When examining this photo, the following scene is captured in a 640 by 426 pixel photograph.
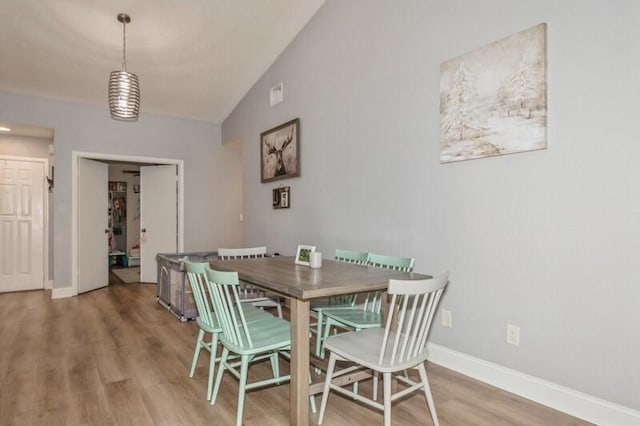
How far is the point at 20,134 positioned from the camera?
5727mm

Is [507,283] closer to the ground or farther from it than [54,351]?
farther from it

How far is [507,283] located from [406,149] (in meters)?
1.31

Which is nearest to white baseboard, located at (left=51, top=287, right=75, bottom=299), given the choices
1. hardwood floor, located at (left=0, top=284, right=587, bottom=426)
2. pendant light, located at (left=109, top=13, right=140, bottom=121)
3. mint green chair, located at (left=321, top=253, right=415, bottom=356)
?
hardwood floor, located at (left=0, top=284, right=587, bottom=426)

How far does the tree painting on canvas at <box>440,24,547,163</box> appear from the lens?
7.67 ft

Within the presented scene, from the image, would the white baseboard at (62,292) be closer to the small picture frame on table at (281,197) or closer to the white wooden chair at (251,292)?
the white wooden chair at (251,292)

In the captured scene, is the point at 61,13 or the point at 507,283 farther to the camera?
the point at 61,13

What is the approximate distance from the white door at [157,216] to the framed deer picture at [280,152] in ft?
6.19

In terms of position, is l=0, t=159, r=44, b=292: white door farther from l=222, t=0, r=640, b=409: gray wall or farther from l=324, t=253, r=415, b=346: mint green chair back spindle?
l=324, t=253, r=415, b=346: mint green chair back spindle

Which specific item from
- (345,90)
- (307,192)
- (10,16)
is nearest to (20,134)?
(10,16)

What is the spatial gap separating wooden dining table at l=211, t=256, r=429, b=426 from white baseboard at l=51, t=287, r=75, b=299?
420cm

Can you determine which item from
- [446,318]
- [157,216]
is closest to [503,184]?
[446,318]

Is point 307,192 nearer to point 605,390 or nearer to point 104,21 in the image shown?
point 104,21

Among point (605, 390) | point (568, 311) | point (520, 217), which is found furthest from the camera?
point (520, 217)

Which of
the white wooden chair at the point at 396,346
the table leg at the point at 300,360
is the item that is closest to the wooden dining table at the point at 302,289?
the table leg at the point at 300,360
